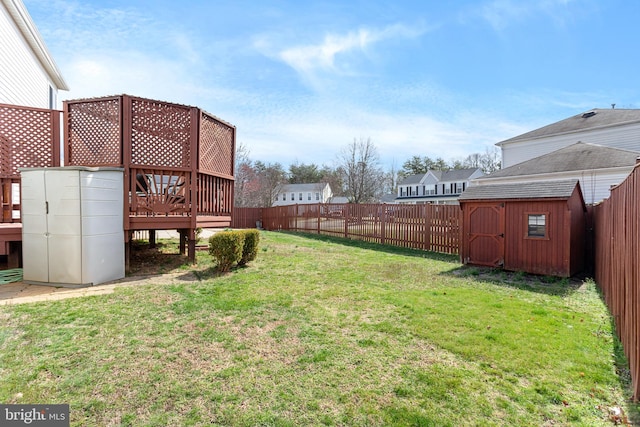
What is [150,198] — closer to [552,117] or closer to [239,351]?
[239,351]

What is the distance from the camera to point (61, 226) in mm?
5137

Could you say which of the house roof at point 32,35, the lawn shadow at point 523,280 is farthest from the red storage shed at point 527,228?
the house roof at point 32,35

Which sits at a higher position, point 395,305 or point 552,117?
point 552,117

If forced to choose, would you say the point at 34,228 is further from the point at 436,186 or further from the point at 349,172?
the point at 436,186

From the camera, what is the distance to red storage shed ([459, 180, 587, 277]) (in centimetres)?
688

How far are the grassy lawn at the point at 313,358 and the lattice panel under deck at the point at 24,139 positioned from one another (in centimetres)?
371

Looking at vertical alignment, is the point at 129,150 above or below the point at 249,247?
above

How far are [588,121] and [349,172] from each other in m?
19.0

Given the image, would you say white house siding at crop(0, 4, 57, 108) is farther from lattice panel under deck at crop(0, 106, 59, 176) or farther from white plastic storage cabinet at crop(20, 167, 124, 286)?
white plastic storage cabinet at crop(20, 167, 124, 286)

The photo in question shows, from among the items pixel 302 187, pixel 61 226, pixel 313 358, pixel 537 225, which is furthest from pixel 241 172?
pixel 313 358

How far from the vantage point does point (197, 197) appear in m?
6.78

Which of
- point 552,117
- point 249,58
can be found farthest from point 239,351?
point 552,117

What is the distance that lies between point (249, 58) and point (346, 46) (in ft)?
10.6

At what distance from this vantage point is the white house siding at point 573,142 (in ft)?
49.5
